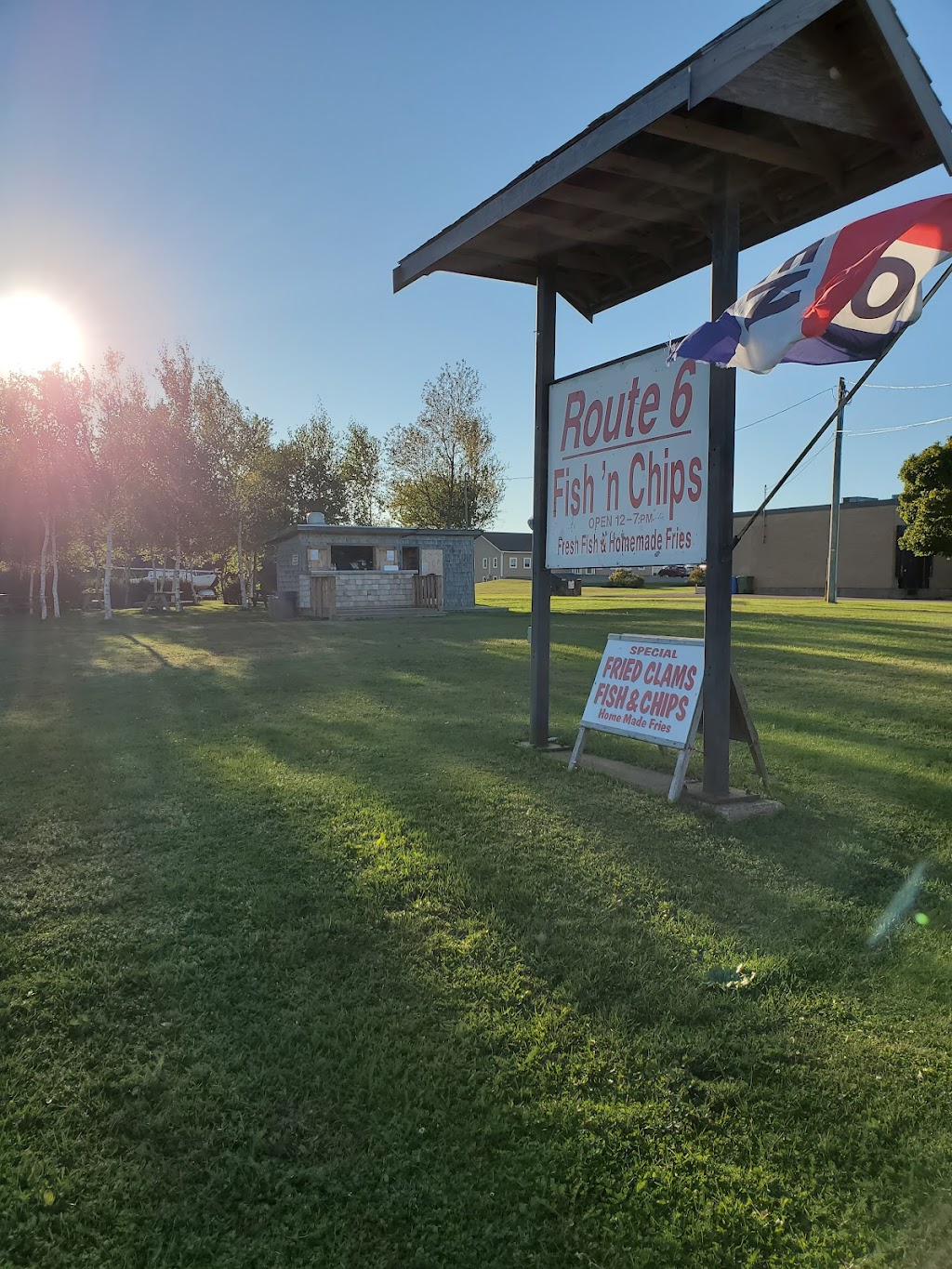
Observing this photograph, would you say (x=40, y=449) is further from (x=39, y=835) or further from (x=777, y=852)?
(x=777, y=852)

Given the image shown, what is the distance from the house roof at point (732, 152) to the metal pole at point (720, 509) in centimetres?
25

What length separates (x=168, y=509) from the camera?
26.4m

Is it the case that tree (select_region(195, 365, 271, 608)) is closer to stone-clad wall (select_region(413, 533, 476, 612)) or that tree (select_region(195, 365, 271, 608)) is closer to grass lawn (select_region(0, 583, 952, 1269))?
stone-clad wall (select_region(413, 533, 476, 612))

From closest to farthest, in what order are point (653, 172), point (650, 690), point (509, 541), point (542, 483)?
point (653, 172) < point (650, 690) < point (542, 483) < point (509, 541)

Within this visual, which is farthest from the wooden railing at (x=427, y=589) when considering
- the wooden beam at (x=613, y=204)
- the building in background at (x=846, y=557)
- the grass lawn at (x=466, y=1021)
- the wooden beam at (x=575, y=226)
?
the wooden beam at (x=613, y=204)

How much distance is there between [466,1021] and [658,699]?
291 cm

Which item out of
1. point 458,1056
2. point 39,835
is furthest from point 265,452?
point 458,1056

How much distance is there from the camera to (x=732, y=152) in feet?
13.4

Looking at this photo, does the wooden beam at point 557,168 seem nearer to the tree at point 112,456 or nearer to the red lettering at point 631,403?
the red lettering at point 631,403

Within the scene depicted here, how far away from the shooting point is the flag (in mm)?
3379

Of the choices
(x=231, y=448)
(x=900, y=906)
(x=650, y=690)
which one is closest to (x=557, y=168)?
(x=650, y=690)

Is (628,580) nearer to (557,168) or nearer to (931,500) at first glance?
(931,500)

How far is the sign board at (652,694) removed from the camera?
4695 mm

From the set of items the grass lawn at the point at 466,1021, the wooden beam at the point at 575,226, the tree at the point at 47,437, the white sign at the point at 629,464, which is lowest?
the grass lawn at the point at 466,1021
